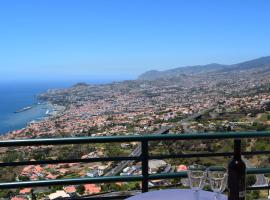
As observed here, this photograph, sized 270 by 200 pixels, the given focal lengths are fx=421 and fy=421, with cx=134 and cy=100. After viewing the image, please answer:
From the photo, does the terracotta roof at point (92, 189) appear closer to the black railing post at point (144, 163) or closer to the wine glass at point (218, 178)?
the black railing post at point (144, 163)

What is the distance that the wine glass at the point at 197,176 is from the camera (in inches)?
66.2

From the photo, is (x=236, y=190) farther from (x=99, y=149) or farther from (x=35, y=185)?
(x=99, y=149)

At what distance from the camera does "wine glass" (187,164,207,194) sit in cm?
168

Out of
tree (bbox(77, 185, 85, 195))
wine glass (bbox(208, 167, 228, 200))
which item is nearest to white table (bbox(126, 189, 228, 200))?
wine glass (bbox(208, 167, 228, 200))

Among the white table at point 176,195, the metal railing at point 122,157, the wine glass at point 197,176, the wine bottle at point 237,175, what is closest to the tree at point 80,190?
the metal railing at point 122,157

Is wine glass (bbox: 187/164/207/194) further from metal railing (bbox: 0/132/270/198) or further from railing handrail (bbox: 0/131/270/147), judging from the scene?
railing handrail (bbox: 0/131/270/147)

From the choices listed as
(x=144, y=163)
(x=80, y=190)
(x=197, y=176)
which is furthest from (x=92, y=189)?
(x=197, y=176)

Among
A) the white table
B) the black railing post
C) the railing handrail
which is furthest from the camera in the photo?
the black railing post

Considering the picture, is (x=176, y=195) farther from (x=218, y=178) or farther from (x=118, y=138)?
(x=118, y=138)

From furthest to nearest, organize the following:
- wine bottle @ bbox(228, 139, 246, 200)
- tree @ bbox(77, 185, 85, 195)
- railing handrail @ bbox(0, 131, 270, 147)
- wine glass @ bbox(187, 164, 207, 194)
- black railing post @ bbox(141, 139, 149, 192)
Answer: tree @ bbox(77, 185, 85, 195) → black railing post @ bbox(141, 139, 149, 192) → railing handrail @ bbox(0, 131, 270, 147) → wine glass @ bbox(187, 164, 207, 194) → wine bottle @ bbox(228, 139, 246, 200)

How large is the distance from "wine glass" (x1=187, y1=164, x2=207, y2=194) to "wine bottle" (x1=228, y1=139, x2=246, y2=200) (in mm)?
131

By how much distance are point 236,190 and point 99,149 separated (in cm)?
209

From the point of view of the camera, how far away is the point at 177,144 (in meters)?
4.07

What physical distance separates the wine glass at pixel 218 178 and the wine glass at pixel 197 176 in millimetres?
27
